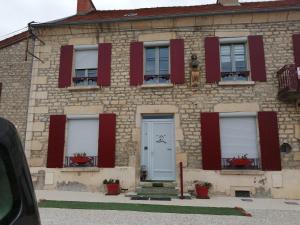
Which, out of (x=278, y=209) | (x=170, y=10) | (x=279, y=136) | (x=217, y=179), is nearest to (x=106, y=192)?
(x=217, y=179)

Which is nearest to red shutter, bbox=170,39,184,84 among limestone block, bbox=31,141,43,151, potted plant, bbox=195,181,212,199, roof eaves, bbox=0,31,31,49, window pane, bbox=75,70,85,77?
window pane, bbox=75,70,85,77

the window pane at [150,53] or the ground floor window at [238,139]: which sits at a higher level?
the window pane at [150,53]

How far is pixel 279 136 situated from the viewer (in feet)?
26.8

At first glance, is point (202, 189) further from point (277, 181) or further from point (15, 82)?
point (15, 82)

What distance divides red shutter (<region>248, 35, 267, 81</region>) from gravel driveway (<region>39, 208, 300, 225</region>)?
4.08 meters

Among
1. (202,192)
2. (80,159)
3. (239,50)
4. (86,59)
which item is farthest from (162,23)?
(202,192)

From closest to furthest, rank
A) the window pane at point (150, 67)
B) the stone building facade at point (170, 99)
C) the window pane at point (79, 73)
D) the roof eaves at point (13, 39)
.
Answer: the stone building facade at point (170, 99) < the window pane at point (150, 67) < the window pane at point (79, 73) < the roof eaves at point (13, 39)

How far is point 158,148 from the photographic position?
8.79 meters

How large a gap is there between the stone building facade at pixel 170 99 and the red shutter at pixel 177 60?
12cm

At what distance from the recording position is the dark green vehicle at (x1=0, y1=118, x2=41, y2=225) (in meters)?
1.10

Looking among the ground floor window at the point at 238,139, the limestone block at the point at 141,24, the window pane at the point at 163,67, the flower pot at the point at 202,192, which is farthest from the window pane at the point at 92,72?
the flower pot at the point at 202,192

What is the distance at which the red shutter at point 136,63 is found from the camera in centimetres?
897

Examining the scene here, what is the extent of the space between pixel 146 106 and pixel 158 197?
8.57 feet

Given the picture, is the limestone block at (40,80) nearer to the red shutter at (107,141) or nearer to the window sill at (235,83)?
the red shutter at (107,141)
